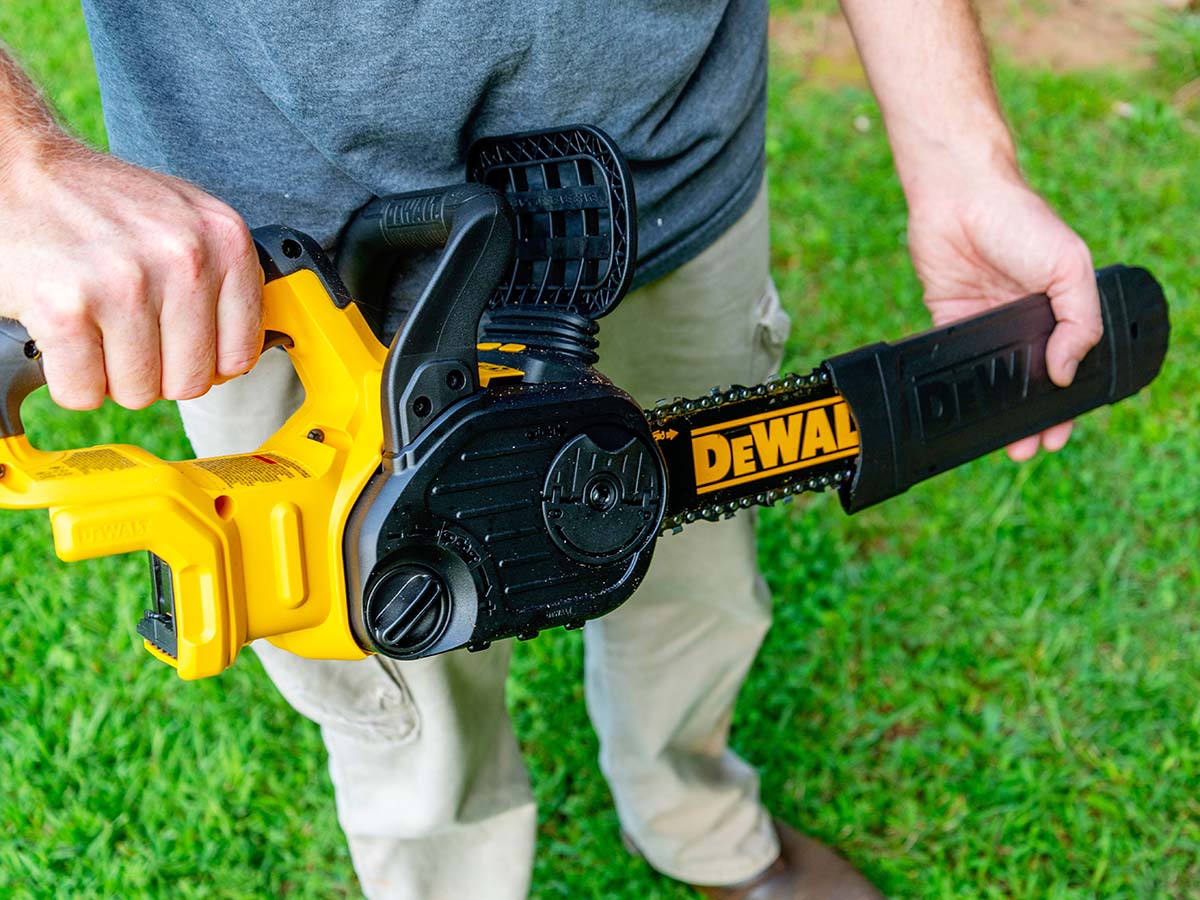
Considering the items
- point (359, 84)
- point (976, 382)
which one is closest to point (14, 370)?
point (359, 84)

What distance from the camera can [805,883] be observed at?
2359 millimetres

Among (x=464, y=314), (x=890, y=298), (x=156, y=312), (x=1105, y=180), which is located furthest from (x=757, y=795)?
(x=1105, y=180)

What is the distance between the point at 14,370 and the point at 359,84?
1.70ft

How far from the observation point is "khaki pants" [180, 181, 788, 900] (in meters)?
1.68

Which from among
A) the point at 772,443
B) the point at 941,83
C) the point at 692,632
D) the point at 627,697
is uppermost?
the point at 941,83

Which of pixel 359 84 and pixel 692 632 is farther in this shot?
pixel 692 632

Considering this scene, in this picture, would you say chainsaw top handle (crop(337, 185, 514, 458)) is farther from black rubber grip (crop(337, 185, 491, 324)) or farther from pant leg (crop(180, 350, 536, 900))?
pant leg (crop(180, 350, 536, 900))

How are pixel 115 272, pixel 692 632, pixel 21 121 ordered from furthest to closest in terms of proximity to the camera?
pixel 692 632, pixel 21 121, pixel 115 272

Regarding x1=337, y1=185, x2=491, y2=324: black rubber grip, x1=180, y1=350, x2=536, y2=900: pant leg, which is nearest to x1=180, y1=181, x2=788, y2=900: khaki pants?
x1=180, y1=350, x2=536, y2=900: pant leg

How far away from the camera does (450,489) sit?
1.17m

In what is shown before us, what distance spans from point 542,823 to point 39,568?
143cm

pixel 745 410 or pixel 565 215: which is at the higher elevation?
pixel 565 215

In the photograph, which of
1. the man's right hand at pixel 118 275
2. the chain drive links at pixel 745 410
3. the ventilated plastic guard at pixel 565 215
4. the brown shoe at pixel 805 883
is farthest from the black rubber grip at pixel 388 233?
the brown shoe at pixel 805 883

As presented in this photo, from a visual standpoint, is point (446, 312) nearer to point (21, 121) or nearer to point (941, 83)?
point (21, 121)
